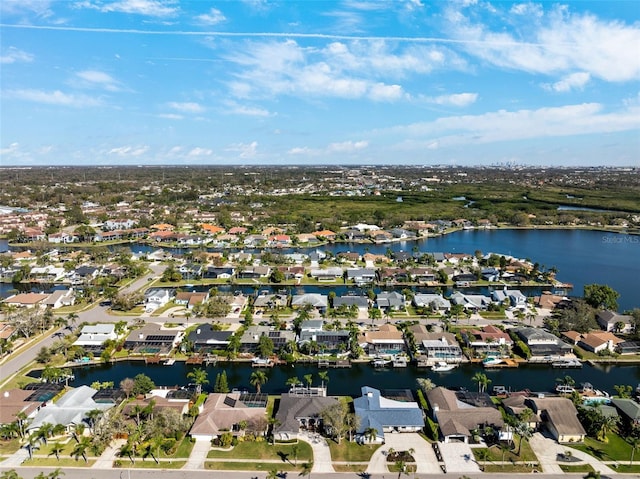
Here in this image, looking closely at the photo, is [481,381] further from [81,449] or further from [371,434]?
[81,449]

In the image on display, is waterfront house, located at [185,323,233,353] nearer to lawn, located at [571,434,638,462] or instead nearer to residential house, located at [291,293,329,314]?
residential house, located at [291,293,329,314]

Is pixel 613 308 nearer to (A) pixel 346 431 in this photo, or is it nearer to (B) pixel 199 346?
(A) pixel 346 431

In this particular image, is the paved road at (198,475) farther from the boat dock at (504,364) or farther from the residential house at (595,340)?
the residential house at (595,340)

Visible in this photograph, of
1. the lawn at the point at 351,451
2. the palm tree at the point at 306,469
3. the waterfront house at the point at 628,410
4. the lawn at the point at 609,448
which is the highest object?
the waterfront house at the point at 628,410

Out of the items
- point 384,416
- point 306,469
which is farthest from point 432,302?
point 306,469

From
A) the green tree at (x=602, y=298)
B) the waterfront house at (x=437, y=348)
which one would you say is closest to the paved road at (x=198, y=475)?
the waterfront house at (x=437, y=348)

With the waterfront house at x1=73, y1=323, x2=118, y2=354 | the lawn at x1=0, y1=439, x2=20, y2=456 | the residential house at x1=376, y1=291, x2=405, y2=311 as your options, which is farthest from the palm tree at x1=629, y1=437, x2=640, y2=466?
the waterfront house at x1=73, y1=323, x2=118, y2=354

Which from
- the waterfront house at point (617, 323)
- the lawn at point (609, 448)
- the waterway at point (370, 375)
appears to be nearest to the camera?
the lawn at point (609, 448)

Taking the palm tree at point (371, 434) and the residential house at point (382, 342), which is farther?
the residential house at point (382, 342)
